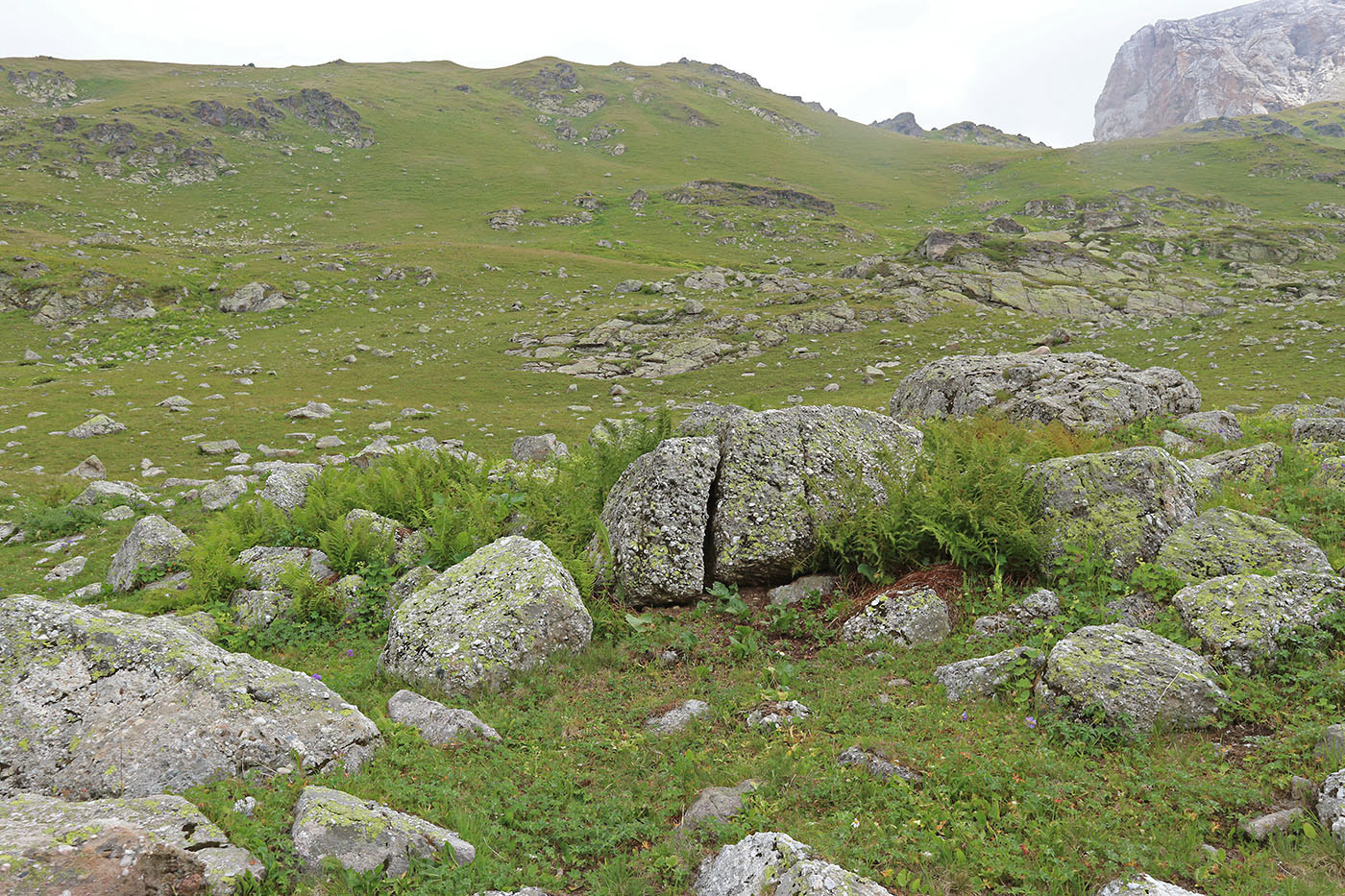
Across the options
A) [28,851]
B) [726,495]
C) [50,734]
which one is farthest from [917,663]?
[50,734]

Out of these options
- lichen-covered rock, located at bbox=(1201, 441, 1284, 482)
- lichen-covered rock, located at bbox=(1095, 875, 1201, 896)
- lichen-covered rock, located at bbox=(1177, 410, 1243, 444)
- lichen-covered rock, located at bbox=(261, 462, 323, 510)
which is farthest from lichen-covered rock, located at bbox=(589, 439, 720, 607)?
lichen-covered rock, located at bbox=(1177, 410, 1243, 444)

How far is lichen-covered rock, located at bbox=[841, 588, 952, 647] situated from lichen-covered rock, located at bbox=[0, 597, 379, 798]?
6772 millimetres

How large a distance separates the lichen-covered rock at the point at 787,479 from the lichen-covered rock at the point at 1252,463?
633 centimetres

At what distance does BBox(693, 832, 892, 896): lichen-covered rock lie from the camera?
4734mm

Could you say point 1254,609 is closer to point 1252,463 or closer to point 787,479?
point 787,479

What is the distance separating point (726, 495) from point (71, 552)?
15252 mm

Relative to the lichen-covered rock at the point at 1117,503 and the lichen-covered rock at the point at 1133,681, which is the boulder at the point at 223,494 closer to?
the lichen-covered rock at the point at 1133,681

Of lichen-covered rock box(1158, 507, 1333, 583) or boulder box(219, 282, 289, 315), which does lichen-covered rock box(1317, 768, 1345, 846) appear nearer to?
lichen-covered rock box(1158, 507, 1333, 583)

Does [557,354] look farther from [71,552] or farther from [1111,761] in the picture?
[1111,761]

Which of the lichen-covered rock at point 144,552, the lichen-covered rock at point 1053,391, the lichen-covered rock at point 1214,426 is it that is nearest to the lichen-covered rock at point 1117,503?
the lichen-covered rock at point 1214,426

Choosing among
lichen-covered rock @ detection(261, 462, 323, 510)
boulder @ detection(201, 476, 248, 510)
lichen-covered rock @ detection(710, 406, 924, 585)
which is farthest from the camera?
boulder @ detection(201, 476, 248, 510)

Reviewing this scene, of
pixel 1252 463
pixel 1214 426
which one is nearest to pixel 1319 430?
pixel 1214 426

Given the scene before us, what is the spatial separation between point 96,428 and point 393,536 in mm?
20631

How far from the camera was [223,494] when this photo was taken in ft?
56.8
